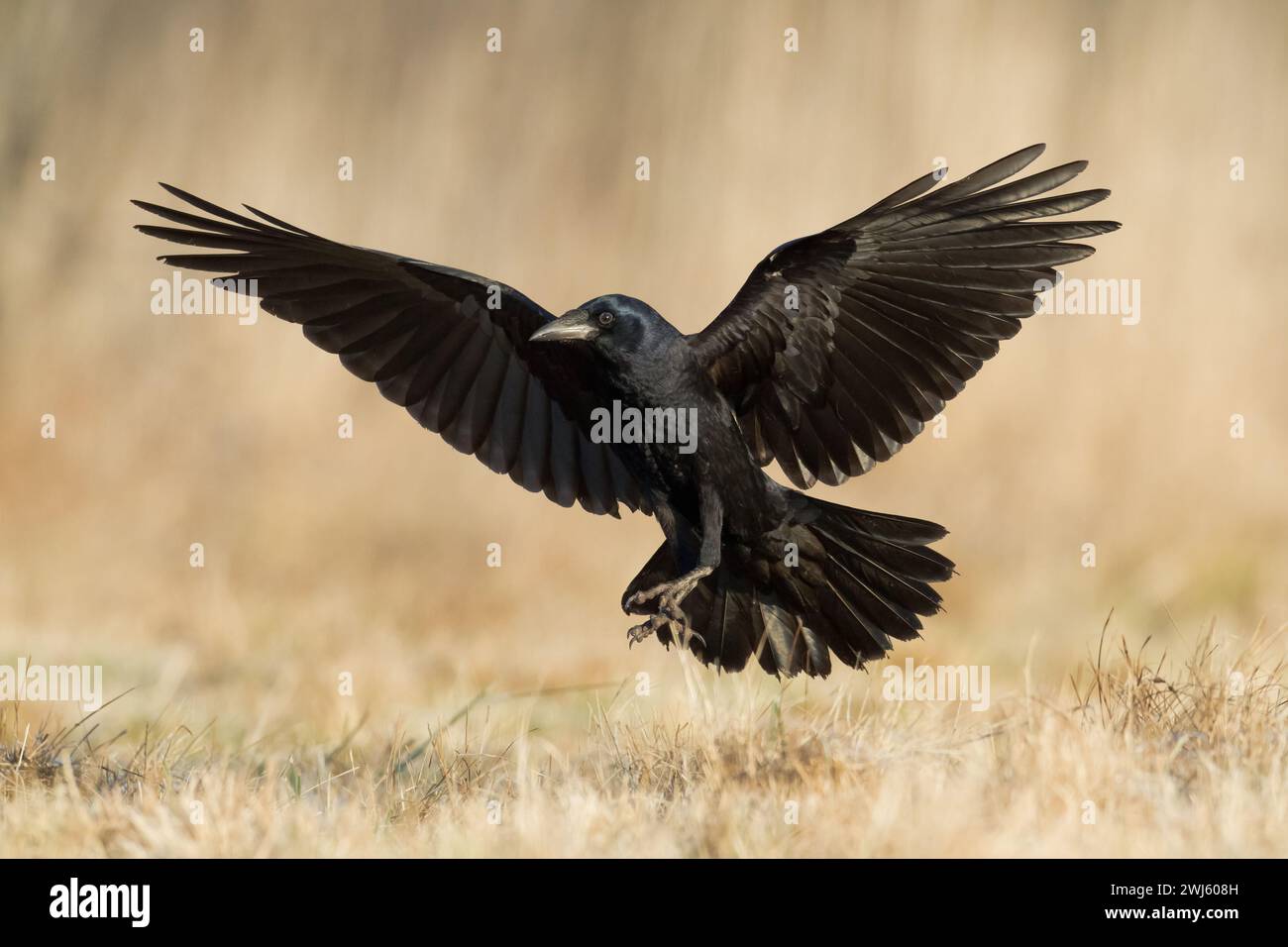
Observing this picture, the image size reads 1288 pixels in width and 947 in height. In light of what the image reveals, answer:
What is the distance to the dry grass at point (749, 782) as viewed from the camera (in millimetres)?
3332

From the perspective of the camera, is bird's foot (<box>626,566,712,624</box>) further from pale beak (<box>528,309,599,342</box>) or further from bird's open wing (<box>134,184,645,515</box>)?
pale beak (<box>528,309,599,342</box>)

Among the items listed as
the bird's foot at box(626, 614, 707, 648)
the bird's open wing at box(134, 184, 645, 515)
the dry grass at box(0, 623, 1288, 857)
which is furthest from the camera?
the bird's open wing at box(134, 184, 645, 515)

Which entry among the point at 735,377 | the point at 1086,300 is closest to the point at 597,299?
the point at 735,377

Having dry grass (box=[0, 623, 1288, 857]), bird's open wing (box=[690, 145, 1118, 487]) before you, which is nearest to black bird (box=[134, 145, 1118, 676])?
bird's open wing (box=[690, 145, 1118, 487])

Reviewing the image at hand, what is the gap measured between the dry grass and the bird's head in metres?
1.23

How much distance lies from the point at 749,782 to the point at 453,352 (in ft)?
8.26

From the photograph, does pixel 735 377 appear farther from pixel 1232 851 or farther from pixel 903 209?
pixel 1232 851

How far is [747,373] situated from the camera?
5180 mm

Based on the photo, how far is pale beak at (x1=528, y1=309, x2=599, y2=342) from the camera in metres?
4.87

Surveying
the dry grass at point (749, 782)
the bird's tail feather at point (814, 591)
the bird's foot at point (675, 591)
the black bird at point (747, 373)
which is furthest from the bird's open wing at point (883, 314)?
the dry grass at point (749, 782)

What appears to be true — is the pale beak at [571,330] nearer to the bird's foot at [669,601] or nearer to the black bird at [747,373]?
the black bird at [747,373]

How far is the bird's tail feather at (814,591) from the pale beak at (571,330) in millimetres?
974

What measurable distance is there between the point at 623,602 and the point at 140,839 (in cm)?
205

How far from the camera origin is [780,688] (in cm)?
469
